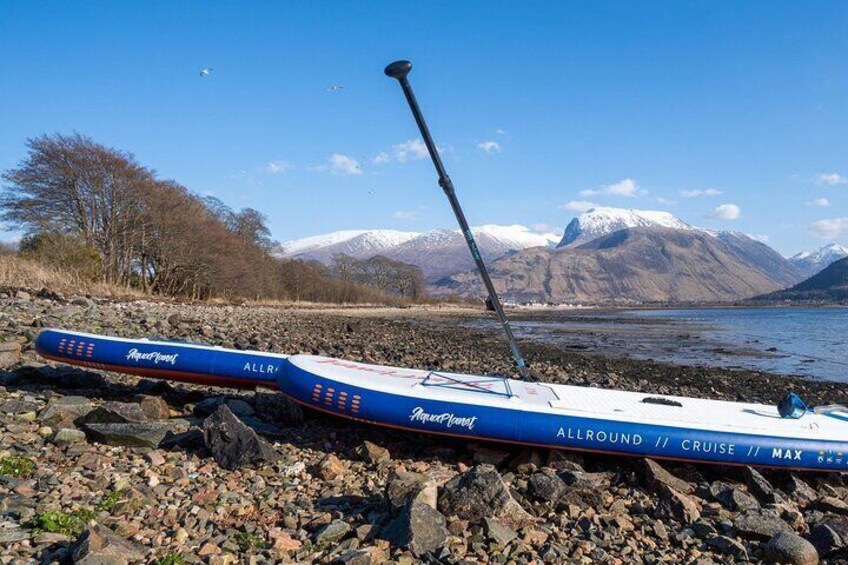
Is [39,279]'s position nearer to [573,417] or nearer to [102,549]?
[102,549]

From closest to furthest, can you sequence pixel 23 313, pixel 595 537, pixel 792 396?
pixel 595 537, pixel 792 396, pixel 23 313

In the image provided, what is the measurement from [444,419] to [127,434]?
10.5 ft

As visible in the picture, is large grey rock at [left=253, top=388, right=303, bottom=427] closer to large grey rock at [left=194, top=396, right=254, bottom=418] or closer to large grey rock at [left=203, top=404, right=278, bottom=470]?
large grey rock at [left=194, top=396, right=254, bottom=418]

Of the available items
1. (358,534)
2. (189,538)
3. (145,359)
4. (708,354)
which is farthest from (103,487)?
(708,354)

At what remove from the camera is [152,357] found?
7.70 metres

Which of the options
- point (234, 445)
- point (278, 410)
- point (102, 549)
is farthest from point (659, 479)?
point (102, 549)

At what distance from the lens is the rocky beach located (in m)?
3.82

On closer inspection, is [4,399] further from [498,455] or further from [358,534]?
[498,455]

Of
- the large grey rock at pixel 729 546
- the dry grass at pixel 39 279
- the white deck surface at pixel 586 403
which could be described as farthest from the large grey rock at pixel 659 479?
the dry grass at pixel 39 279

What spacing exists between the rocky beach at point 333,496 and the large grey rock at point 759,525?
1cm

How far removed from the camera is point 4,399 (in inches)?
246

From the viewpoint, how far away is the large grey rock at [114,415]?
5.59 m

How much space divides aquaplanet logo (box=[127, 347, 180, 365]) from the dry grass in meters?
14.2

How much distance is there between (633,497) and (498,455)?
1.42 m
